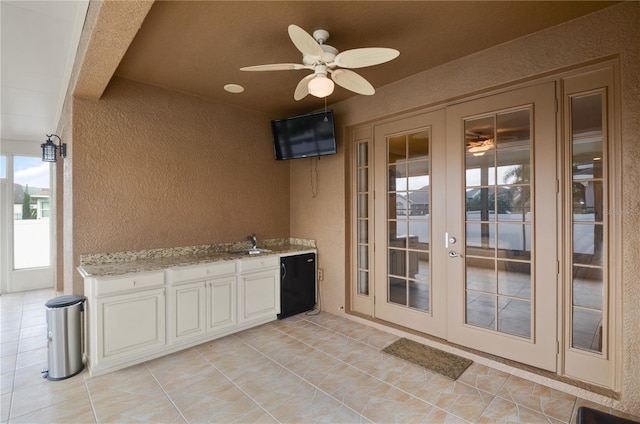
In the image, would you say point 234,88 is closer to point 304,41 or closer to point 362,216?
point 304,41

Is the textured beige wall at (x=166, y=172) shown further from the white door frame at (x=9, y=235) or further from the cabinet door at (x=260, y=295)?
the white door frame at (x=9, y=235)

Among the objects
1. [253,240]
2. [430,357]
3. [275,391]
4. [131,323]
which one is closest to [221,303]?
[131,323]

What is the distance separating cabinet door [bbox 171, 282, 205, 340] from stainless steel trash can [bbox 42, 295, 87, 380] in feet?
2.48

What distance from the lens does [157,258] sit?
11.4 ft

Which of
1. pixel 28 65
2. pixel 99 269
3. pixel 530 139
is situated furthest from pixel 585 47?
pixel 28 65

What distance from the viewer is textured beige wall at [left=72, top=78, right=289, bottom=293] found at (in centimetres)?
313

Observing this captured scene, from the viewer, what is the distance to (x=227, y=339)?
3.43 m

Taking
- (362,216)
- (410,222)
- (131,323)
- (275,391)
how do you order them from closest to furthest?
(275,391)
(131,323)
(410,222)
(362,216)

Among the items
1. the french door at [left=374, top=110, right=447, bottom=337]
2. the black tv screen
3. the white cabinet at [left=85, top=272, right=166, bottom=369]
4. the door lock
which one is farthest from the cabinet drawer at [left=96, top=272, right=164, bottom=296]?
the door lock

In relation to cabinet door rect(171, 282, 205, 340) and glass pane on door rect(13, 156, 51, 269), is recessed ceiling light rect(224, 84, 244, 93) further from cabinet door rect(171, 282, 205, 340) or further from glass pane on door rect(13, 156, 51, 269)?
glass pane on door rect(13, 156, 51, 269)

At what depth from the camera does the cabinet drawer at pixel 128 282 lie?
8.65 feet

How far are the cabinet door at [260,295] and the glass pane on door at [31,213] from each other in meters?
Result: 4.70

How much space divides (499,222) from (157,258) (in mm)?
3462

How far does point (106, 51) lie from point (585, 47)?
348 centimetres
